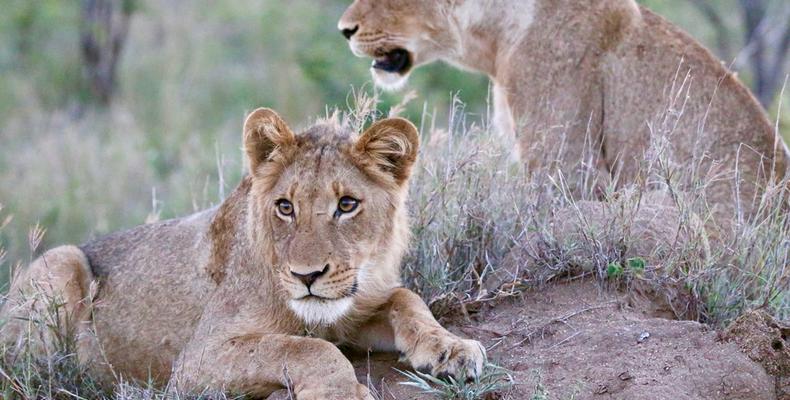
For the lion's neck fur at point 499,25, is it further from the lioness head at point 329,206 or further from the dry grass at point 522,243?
the lioness head at point 329,206

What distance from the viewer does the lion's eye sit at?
14.8 feet

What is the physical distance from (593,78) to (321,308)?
290 centimetres

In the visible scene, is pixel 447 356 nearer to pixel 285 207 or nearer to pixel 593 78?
pixel 285 207

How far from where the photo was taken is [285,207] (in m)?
4.52

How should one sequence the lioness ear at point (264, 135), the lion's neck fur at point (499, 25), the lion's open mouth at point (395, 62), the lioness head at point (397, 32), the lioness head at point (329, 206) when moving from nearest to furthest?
the lioness head at point (329, 206)
the lioness ear at point (264, 135)
the lion's neck fur at point (499, 25)
the lioness head at point (397, 32)
the lion's open mouth at point (395, 62)

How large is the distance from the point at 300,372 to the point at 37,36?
573 inches

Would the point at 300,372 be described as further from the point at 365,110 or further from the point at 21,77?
the point at 21,77

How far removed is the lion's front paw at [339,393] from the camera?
13.8 ft

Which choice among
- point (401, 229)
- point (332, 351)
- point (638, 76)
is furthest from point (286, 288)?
point (638, 76)

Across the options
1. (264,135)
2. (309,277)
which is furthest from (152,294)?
(309,277)

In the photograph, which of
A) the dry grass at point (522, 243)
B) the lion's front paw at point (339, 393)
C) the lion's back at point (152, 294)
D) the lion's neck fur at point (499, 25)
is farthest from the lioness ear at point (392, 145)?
the lion's neck fur at point (499, 25)

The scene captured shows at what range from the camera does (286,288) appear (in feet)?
14.2

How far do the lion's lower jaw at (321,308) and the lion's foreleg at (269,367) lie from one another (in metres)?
0.11

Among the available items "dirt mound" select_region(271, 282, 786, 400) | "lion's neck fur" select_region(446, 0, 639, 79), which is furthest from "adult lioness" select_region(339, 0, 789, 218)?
"dirt mound" select_region(271, 282, 786, 400)
